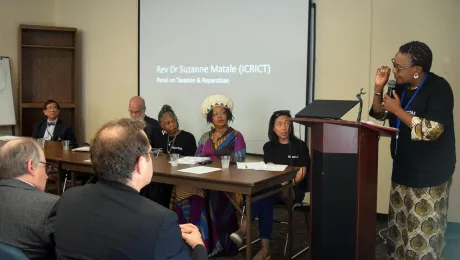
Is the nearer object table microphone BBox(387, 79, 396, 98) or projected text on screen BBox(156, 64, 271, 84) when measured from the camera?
table microphone BBox(387, 79, 396, 98)

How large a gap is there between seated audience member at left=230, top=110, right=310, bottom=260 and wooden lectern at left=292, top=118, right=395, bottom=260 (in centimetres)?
103

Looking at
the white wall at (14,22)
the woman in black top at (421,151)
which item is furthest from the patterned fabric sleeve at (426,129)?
the white wall at (14,22)

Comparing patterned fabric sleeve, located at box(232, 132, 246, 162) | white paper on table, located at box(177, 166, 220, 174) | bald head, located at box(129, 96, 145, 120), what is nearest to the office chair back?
white paper on table, located at box(177, 166, 220, 174)

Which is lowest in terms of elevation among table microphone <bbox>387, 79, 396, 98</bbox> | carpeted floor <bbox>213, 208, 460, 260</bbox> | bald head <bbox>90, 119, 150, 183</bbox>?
carpeted floor <bbox>213, 208, 460, 260</bbox>

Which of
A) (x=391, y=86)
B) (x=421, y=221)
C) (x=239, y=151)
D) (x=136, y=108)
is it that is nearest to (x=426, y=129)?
(x=391, y=86)

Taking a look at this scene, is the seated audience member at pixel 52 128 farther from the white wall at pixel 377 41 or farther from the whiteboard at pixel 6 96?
the white wall at pixel 377 41

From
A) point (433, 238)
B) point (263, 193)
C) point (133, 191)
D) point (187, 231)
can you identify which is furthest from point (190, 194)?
point (133, 191)

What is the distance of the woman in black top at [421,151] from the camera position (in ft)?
9.05

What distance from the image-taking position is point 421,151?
2850 mm

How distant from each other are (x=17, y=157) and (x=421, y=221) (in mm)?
2194

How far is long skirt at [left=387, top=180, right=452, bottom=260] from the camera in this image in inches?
110

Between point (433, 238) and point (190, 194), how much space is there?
6.35 feet

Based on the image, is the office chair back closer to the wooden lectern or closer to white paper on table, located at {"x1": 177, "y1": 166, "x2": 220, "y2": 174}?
the wooden lectern

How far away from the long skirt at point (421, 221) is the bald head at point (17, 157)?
6.80 feet
